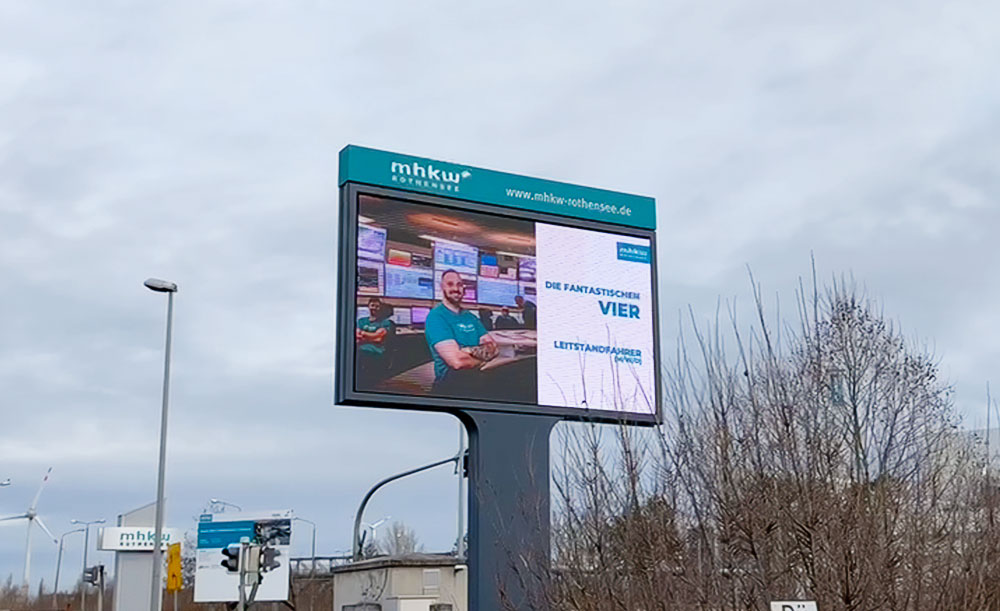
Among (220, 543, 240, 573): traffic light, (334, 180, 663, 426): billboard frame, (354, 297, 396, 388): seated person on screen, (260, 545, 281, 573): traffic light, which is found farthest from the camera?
(220, 543, 240, 573): traffic light

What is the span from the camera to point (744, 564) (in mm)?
15570

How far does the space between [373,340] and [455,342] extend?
1297 millimetres

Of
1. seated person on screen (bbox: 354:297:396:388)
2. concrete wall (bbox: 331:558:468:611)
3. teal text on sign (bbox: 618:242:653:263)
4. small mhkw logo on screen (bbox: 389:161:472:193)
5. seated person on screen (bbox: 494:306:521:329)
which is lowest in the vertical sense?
concrete wall (bbox: 331:558:468:611)

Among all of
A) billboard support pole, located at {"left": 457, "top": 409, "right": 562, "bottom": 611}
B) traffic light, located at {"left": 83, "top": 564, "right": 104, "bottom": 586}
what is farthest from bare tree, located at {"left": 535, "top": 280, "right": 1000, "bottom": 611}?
traffic light, located at {"left": 83, "top": 564, "right": 104, "bottom": 586}

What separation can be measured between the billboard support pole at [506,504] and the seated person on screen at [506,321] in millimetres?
1225

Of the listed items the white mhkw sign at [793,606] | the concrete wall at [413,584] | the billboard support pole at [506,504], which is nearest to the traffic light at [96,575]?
the concrete wall at [413,584]

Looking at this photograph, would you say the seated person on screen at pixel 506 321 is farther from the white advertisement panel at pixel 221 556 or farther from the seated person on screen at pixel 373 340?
the white advertisement panel at pixel 221 556

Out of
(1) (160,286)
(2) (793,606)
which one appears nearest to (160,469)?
(1) (160,286)

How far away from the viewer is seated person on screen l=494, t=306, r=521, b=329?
2033cm

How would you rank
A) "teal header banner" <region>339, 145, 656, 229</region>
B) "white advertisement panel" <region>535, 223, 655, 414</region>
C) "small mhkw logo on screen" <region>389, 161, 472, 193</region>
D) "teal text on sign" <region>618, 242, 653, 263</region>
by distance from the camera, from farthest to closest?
"teal text on sign" <region>618, 242, 653, 263</region> → "white advertisement panel" <region>535, 223, 655, 414</region> → "small mhkw logo on screen" <region>389, 161, 472, 193</region> → "teal header banner" <region>339, 145, 656, 229</region>

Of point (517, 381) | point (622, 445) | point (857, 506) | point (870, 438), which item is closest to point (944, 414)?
point (870, 438)

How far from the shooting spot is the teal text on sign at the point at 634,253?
21859 millimetres

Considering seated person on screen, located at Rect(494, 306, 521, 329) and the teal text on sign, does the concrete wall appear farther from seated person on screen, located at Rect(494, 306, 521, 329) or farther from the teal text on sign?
seated person on screen, located at Rect(494, 306, 521, 329)

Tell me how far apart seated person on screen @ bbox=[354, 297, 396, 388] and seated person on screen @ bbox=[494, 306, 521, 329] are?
5.70ft
